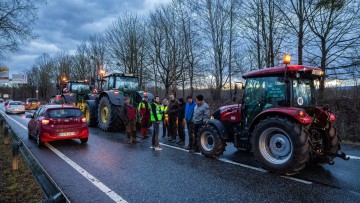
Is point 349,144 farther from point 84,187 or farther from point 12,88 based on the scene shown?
point 12,88

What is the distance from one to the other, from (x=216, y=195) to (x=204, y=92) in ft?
74.3

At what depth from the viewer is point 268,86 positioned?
6.43m

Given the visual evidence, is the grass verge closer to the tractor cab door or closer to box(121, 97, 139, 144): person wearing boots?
box(121, 97, 139, 144): person wearing boots

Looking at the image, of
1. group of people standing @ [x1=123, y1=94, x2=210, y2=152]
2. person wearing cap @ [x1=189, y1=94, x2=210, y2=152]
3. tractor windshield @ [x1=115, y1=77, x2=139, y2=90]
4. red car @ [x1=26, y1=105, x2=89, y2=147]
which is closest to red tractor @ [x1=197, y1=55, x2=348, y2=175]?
person wearing cap @ [x1=189, y1=94, x2=210, y2=152]

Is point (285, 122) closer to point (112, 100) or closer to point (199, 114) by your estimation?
point (199, 114)

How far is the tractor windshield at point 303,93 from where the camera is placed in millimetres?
6121

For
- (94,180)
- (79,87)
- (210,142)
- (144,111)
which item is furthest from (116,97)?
(79,87)

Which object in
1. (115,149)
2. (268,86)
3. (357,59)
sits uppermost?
(357,59)

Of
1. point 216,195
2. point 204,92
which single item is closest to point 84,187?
point 216,195

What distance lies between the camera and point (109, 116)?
12523mm

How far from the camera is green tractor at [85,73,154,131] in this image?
12414mm

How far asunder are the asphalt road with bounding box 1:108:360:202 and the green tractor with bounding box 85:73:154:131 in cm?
416

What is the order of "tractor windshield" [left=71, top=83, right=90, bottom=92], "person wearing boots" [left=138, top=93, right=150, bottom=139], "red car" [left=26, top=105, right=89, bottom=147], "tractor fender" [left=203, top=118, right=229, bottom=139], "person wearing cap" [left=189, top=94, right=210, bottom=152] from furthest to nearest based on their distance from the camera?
"tractor windshield" [left=71, top=83, right=90, bottom=92] → "person wearing boots" [left=138, top=93, right=150, bottom=139] → "red car" [left=26, top=105, right=89, bottom=147] → "person wearing cap" [left=189, top=94, right=210, bottom=152] → "tractor fender" [left=203, top=118, right=229, bottom=139]

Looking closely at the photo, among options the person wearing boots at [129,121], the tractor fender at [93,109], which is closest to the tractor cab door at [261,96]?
the person wearing boots at [129,121]
